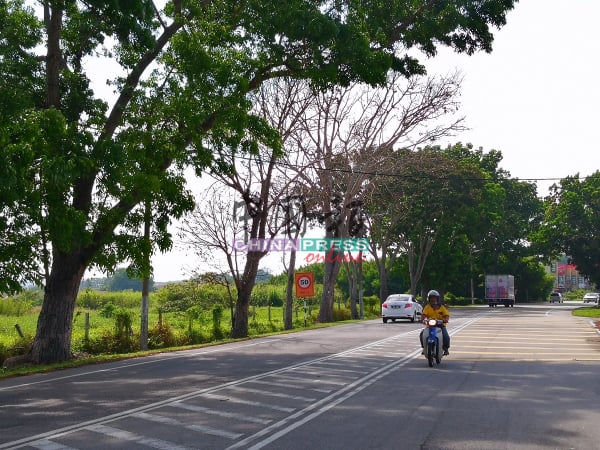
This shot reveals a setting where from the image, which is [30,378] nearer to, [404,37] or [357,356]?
[357,356]

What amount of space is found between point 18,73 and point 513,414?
15.3 m

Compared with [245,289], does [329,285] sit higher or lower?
higher

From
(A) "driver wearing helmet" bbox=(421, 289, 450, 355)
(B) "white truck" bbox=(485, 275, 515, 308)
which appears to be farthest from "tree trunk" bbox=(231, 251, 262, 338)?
(B) "white truck" bbox=(485, 275, 515, 308)

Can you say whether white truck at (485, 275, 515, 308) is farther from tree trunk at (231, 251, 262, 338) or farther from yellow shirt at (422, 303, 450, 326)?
yellow shirt at (422, 303, 450, 326)

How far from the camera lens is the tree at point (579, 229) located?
7000cm

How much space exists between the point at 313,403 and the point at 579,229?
66.0 m

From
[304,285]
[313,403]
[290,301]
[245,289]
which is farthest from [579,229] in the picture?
[313,403]

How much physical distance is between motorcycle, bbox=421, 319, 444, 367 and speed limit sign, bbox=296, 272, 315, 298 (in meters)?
23.5

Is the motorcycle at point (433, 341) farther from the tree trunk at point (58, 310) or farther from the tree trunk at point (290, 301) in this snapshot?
the tree trunk at point (290, 301)

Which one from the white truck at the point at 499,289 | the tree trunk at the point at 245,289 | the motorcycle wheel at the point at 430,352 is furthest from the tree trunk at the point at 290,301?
the white truck at the point at 499,289

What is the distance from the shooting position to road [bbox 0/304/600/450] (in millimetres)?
8016

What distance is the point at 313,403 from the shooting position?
1052 centimetres

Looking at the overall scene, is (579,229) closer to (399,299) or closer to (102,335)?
(399,299)

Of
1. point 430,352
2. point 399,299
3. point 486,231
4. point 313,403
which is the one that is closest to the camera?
point 313,403
